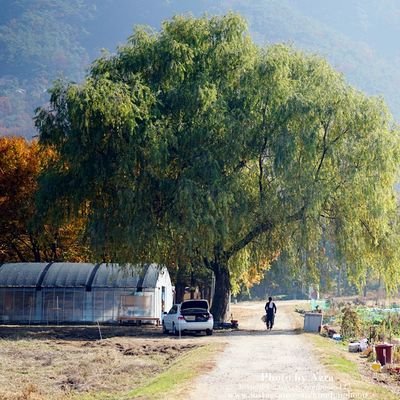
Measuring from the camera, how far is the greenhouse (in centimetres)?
5228

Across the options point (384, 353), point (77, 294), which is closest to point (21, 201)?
point (77, 294)

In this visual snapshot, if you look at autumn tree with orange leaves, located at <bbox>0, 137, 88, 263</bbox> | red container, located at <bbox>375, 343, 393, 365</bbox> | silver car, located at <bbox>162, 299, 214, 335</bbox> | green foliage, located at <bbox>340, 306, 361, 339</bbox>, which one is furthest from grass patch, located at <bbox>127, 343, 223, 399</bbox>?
autumn tree with orange leaves, located at <bbox>0, 137, 88, 263</bbox>

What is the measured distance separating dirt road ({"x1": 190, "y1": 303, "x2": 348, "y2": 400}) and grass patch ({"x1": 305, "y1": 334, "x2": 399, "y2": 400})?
0.25 metres

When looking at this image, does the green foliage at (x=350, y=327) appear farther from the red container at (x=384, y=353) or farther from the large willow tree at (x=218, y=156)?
the red container at (x=384, y=353)

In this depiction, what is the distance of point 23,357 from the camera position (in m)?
29.4

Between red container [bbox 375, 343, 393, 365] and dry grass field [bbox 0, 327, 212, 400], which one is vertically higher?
red container [bbox 375, 343, 393, 365]

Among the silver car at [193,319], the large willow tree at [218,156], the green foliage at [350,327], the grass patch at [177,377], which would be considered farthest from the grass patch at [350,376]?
the large willow tree at [218,156]

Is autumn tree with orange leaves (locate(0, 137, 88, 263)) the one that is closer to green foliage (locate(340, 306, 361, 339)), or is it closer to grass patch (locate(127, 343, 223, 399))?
green foliage (locate(340, 306, 361, 339))

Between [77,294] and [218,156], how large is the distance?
19.6 m

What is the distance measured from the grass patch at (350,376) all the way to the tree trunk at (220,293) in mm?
13521

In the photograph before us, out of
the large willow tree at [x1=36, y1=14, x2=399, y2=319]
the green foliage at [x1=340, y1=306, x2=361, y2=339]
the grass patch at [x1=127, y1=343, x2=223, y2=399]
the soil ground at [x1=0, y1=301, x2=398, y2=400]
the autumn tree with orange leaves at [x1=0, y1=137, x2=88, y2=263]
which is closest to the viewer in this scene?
the grass patch at [x1=127, y1=343, x2=223, y2=399]

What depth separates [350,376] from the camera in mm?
19891

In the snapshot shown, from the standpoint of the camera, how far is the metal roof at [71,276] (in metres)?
52.7

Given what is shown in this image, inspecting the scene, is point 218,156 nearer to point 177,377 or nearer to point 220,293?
point 220,293
